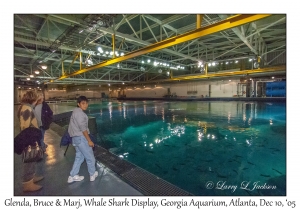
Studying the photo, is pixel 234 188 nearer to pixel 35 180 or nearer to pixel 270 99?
pixel 35 180

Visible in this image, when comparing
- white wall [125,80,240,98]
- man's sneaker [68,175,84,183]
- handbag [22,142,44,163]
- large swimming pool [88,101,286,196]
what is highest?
white wall [125,80,240,98]

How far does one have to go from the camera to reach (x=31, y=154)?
1918 mm

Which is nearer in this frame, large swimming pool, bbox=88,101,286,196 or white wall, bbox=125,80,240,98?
large swimming pool, bbox=88,101,286,196

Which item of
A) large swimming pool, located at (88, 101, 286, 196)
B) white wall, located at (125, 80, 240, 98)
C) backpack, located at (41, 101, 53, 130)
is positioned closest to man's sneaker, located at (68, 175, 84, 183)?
backpack, located at (41, 101, 53, 130)

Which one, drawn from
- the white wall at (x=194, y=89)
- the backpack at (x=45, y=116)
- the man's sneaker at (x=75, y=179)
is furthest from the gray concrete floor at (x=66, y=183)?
the white wall at (x=194, y=89)

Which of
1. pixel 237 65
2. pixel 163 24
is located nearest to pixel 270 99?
pixel 237 65

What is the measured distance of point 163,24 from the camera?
695 cm

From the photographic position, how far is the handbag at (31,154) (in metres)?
1.89

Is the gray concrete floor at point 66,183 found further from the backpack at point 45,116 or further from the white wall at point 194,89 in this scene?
the white wall at point 194,89

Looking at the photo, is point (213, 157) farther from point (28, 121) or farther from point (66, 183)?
point (28, 121)

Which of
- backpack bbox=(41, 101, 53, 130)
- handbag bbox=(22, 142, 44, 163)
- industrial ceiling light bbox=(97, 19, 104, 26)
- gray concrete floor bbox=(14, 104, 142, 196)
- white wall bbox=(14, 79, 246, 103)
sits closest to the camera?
handbag bbox=(22, 142, 44, 163)

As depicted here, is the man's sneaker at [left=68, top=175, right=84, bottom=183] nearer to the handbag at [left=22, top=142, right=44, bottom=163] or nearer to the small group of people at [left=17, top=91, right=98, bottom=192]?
the small group of people at [left=17, top=91, right=98, bottom=192]

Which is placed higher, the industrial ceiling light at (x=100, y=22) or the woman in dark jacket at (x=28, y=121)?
the industrial ceiling light at (x=100, y=22)

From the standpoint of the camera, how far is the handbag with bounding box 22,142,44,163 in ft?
6.21
